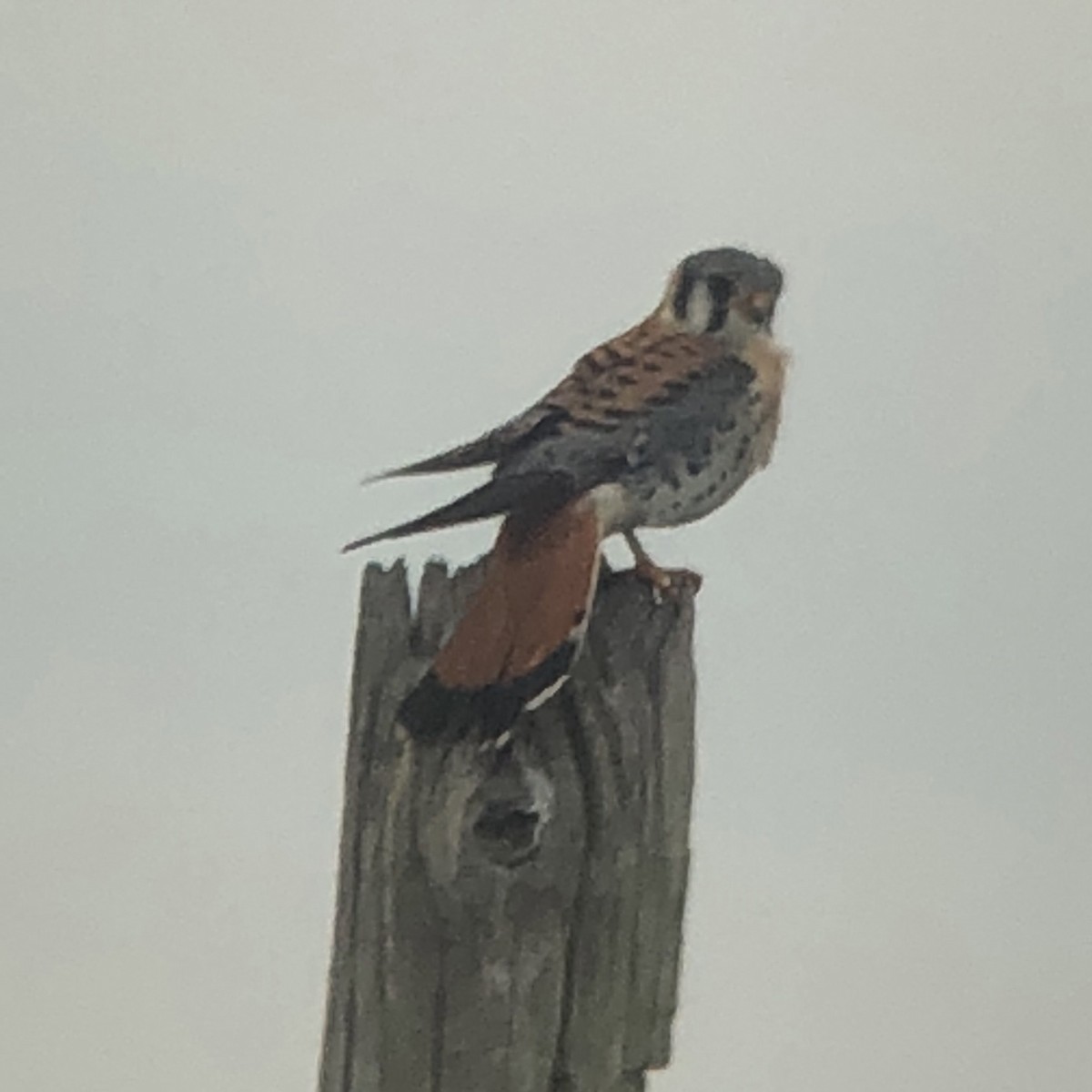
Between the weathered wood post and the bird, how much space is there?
0.02 m

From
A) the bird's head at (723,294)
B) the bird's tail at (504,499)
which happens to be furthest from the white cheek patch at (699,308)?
the bird's tail at (504,499)

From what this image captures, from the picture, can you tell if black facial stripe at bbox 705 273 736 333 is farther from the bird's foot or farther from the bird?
the bird's foot

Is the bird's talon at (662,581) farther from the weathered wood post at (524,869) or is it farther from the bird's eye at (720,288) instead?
the bird's eye at (720,288)

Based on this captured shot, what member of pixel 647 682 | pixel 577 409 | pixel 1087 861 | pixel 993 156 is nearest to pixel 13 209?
pixel 577 409

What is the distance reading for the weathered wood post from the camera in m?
0.71

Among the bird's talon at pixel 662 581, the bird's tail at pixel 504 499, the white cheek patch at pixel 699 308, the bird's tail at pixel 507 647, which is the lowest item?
the bird's tail at pixel 507 647

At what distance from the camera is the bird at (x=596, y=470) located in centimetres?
72

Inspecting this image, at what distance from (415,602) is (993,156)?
51 centimetres

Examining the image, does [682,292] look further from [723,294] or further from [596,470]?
[596,470]

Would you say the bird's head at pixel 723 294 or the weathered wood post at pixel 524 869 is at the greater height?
the bird's head at pixel 723 294

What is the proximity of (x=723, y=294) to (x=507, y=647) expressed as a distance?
251 millimetres

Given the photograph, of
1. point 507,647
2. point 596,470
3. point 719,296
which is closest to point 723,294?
point 719,296

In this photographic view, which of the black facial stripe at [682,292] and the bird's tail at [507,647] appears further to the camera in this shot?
the black facial stripe at [682,292]

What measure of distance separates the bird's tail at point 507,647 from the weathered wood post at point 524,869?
1 cm
